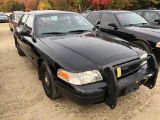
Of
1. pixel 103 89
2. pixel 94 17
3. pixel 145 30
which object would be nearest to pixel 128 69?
pixel 103 89

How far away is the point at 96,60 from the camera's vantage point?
3025 mm

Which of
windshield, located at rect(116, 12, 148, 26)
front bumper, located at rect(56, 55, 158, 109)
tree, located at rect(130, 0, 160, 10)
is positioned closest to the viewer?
front bumper, located at rect(56, 55, 158, 109)

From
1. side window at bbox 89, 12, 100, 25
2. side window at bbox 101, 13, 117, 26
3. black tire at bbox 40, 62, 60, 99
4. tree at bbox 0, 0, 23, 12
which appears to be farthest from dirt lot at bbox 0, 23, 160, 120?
tree at bbox 0, 0, 23, 12

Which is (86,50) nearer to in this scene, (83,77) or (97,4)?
(83,77)

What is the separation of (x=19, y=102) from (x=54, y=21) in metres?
1.96

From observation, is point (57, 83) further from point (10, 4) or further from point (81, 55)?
point (10, 4)

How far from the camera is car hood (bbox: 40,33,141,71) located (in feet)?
9.78

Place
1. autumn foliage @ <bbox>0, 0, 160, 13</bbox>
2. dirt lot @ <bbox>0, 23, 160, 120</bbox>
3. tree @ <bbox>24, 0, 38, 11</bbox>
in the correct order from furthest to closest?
tree @ <bbox>24, 0, 38, 11</bbox>
autumn foliage @ <bbox>0, 0, 160, 13</bbox>
dirt lot @ <bbox>0, 23, 160, 120</bbox>

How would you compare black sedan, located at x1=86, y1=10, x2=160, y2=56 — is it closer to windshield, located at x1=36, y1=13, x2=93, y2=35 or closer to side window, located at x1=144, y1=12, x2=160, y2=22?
windshield, located at x1=36, y1=13, x2=93, y2=35

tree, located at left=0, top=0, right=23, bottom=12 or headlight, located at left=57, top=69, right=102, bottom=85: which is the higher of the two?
headlight, located at left=57, top=69, right=102, bottom=85

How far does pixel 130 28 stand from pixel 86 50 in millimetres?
3096

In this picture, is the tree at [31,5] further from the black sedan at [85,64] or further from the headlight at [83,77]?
the headlight at [83,77]

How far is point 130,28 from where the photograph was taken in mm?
5953

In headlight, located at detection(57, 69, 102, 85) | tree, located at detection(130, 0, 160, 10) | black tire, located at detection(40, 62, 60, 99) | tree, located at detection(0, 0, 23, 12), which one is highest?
tree, located at detection(130, 0, 160, 10)
